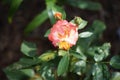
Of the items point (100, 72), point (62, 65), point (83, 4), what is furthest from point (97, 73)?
point (83, 4)

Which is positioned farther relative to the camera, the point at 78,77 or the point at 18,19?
the point at 18,19

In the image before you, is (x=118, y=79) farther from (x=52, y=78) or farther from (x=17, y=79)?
(x=17, y=79)

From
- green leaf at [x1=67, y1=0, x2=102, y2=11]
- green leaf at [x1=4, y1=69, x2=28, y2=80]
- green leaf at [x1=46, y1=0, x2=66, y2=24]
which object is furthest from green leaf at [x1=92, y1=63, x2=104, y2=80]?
green leaf at [x1=67, y1=0, x2=102, y2=11]

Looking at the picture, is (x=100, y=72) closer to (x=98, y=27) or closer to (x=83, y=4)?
(x=98, y=27)

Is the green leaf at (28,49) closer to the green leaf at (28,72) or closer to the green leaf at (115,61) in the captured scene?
the green leaf at (28,72)

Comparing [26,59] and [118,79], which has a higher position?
[26,59]

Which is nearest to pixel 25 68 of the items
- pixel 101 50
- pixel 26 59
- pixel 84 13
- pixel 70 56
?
pixel 26 59

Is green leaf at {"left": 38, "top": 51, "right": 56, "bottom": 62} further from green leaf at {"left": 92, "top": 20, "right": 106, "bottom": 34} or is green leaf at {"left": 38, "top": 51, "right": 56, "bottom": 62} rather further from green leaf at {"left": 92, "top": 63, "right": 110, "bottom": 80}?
green leaf at {"left": 92, "top": 20, "right": 106, "bottom": 34}
